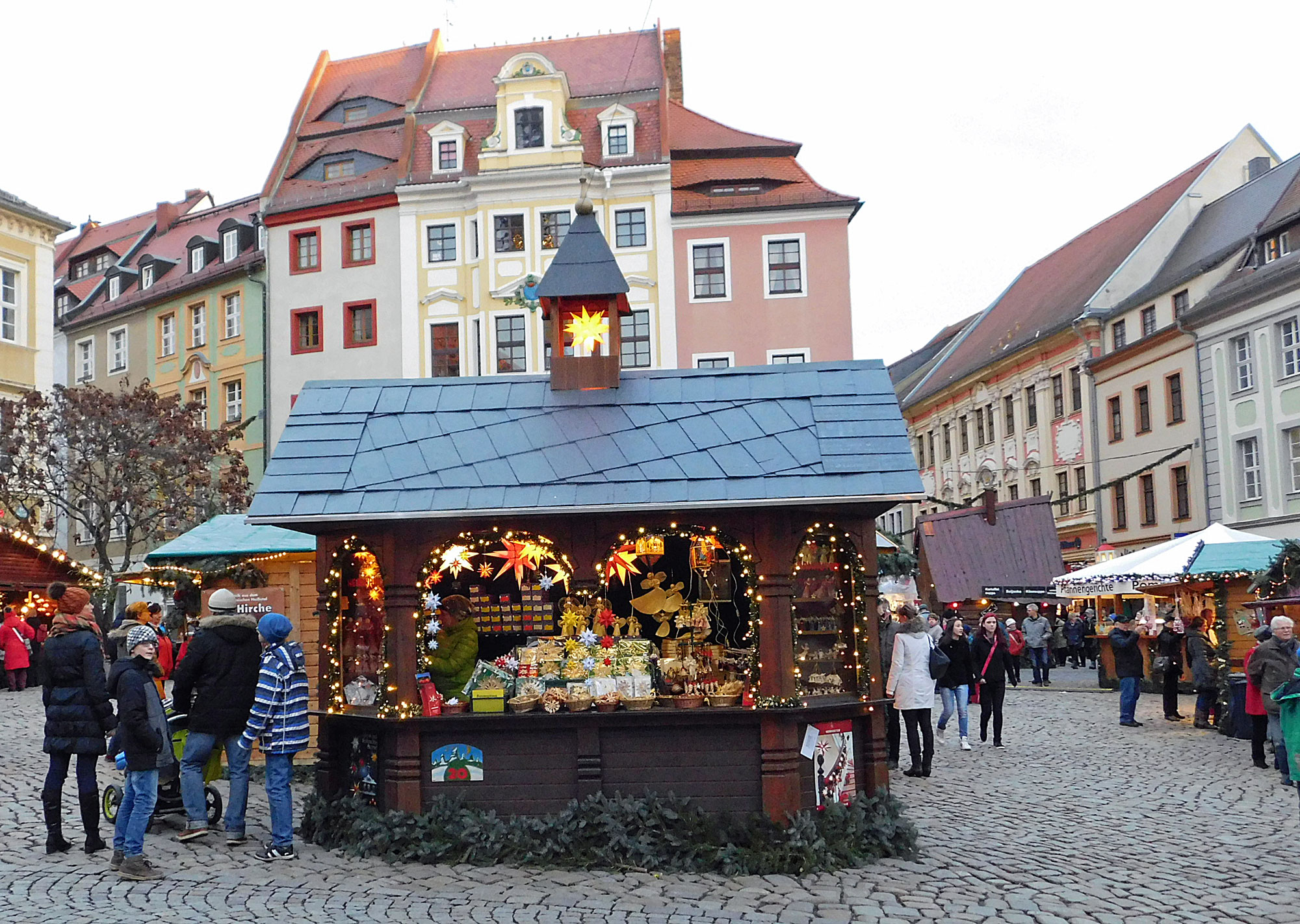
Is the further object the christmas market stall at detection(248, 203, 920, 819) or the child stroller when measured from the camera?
the child stroller

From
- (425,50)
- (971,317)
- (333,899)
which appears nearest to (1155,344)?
(425,50)

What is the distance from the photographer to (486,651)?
13.5 metres

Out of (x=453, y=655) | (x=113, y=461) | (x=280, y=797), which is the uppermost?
(x=113, y=461)

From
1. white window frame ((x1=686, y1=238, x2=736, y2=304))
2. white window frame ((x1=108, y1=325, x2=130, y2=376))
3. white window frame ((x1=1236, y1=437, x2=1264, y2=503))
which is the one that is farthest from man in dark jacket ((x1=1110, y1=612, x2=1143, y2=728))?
white window frame ((x1=108, y1=325, x2=130, y2=376))

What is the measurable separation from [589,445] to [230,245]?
40308mm

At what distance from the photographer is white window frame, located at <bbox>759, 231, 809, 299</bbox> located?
1556 inches

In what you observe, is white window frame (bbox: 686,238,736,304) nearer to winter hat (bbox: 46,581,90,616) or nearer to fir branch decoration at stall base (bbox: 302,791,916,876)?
fir branch decoration at stall base (bbox: 302,791,916,876)

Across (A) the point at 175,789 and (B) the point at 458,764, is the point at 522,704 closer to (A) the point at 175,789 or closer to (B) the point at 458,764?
Answer: (B) the point at 458,764

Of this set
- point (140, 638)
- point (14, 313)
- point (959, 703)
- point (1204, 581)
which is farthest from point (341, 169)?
point (140, 638)

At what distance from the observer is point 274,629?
A: 1026 cm

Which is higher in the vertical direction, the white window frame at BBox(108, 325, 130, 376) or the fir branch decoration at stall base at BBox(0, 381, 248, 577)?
the white window frame at BBox(108, 325, 130, 376)

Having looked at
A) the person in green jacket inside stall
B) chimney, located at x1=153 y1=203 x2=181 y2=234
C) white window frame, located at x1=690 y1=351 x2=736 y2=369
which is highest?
chimney, located at x1=153 y1=203 x2=181 y2=234

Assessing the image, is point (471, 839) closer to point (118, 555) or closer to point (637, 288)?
point (637, 288)

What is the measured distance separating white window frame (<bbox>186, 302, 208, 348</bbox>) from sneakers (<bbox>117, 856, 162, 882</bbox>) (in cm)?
4009
